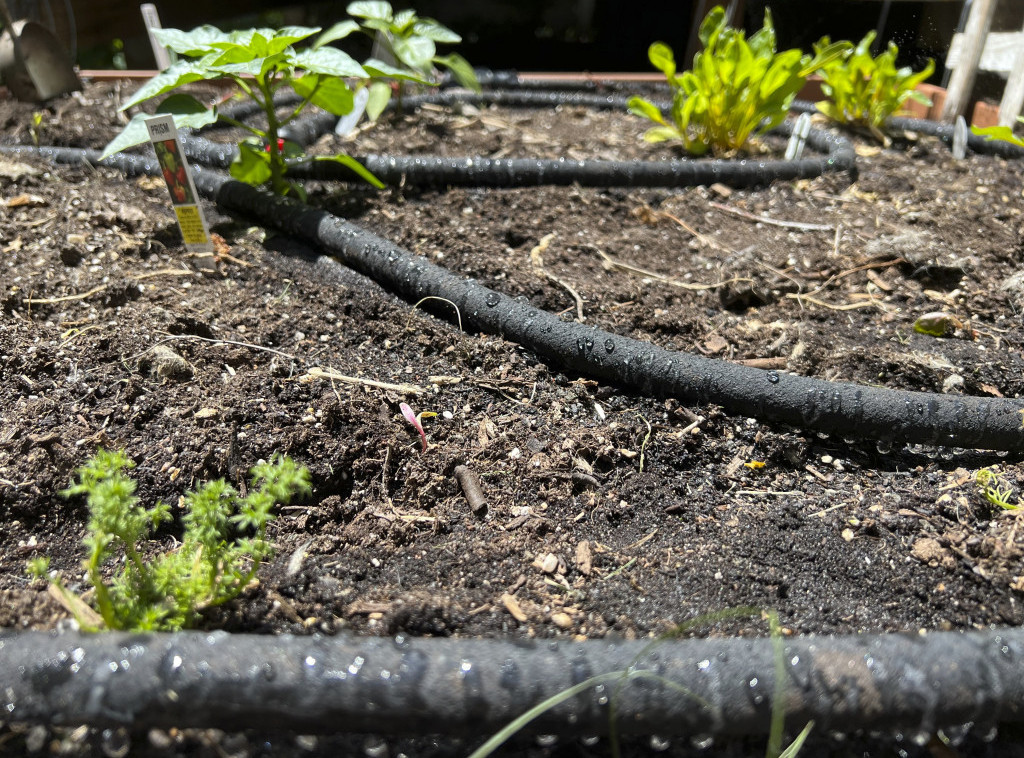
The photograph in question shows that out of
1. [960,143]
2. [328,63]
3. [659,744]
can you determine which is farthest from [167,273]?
[960,143]

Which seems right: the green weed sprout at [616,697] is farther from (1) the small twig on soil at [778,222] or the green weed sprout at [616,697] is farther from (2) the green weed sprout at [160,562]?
(1) the small twig on soil at [778,222]

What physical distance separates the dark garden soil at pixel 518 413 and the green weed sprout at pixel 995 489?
2cm

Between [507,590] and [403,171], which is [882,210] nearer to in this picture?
[403,171]

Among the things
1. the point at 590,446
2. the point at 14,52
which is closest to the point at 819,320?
the point at 590,446

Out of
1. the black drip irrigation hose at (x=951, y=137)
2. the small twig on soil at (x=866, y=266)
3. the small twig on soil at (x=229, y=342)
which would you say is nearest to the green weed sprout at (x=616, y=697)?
the small twig on soil at (x=229, y=342)

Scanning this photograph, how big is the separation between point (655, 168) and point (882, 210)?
2.78 ft

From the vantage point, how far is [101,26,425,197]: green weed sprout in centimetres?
191

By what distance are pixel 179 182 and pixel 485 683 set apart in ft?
5.27

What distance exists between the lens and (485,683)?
86 cm

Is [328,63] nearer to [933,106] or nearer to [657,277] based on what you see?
[657,277]

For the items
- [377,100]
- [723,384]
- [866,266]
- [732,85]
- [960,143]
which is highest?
[732,85]

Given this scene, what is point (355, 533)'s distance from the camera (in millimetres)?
1265

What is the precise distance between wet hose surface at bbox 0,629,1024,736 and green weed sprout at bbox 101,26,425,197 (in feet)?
4.78

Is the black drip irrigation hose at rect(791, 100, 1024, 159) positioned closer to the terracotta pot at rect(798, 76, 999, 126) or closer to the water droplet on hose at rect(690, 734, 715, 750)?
the terracotta pot at rect(798, 76, 999, 126)
